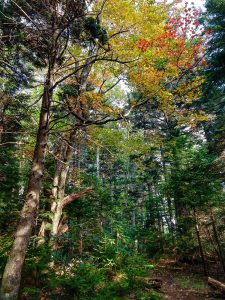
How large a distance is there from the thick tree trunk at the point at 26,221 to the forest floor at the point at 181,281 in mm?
5744

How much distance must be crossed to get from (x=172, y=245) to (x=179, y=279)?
11.4 feet

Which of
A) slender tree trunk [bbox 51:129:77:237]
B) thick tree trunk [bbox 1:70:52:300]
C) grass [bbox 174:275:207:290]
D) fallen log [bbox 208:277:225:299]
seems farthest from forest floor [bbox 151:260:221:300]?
thick tree trunk [bbox 1:70:52:300]

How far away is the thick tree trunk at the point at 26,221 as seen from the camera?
3.78m

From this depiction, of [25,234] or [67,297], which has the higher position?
[25,234]

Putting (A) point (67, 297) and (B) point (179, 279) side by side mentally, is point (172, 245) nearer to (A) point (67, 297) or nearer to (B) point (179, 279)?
(B) point (179, 279)

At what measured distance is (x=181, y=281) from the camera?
10.1m

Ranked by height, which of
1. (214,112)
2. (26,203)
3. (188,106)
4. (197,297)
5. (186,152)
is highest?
(188,106)

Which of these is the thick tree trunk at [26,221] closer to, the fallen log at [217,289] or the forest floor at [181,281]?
the forest floor at [181,281]

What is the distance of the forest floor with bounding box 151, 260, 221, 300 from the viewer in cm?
798

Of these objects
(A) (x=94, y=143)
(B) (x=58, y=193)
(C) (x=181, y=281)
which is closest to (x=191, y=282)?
(C) (x=181, y=281)

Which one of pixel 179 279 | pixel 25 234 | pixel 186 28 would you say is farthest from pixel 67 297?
pixel 186 28

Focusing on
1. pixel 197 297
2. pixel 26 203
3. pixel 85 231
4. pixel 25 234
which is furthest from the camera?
pixel 85 231

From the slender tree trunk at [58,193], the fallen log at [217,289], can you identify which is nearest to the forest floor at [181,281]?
the fallen log at [217,289]

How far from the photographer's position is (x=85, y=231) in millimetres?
10320
